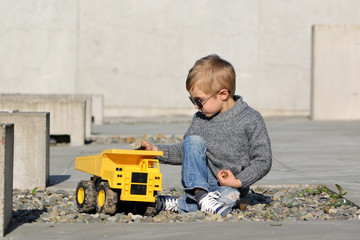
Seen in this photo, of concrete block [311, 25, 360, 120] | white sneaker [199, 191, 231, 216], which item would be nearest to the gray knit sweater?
white sneaker [199, 191, 231, 216]

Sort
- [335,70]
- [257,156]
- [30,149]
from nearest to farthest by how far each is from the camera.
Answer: [257,156]
[30,149]
[335,70]

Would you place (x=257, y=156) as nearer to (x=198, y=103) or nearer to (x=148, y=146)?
(x=198, y=103)

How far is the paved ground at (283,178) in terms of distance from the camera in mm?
4461

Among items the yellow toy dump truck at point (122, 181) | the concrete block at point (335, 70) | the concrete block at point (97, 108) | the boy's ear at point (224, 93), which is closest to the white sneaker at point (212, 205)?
the yellow toy dump truck at point (122, 181)

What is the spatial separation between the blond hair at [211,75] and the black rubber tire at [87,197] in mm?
1067

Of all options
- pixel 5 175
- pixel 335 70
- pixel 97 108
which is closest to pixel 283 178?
pixel 5 175

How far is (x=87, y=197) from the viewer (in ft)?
17.5

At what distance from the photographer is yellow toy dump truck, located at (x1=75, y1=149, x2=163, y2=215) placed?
5.06 m

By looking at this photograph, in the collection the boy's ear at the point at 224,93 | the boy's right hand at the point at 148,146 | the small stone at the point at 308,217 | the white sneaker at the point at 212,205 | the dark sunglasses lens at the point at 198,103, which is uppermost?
the boy's ear at the point at 224,93

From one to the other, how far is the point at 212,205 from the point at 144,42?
19506mm

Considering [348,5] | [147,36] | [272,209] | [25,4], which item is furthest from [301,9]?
[272,209]

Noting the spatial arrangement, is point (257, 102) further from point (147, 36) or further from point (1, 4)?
point (1, 4)

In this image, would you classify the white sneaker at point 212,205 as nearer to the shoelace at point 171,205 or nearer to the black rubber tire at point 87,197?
the shoelace at point 171,205

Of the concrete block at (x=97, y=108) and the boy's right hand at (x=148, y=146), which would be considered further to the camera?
the concrete block at (x=97, y=108)
